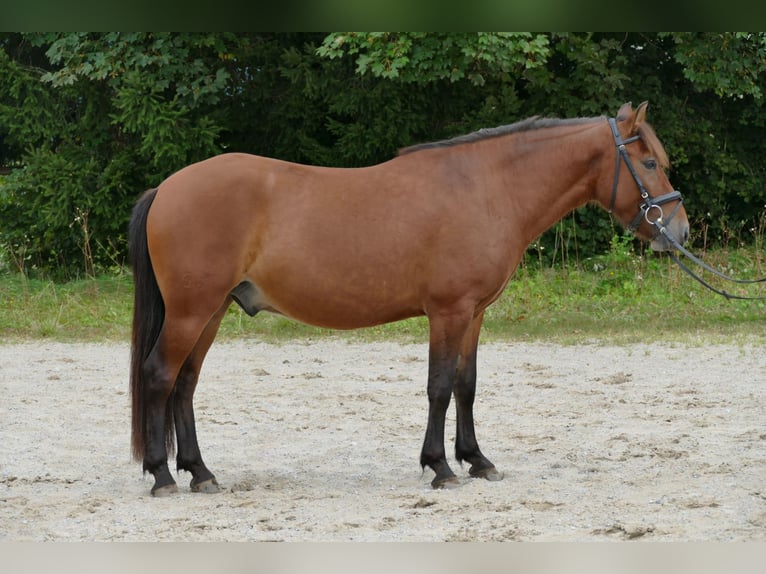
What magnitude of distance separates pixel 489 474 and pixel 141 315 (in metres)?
1.98

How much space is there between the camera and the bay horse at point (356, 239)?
14.9 feet

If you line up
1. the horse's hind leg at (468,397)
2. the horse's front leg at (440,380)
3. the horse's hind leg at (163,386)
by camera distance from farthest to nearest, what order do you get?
the horse's hind leg at (468,397) → the horse's front leg at (440,380) → the horse's hind leg at (163,386)

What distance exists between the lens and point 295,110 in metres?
13.4

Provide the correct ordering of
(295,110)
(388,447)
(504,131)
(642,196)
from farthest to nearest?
(295,110)
(388,447)
(504,131)
(642,196)

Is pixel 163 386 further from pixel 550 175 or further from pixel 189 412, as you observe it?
pixel 550 175

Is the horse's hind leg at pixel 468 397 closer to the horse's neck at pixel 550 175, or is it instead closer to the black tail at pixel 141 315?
the horse's neck at pixel 550 175

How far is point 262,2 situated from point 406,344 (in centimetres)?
838

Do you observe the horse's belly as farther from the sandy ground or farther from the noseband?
the noseband

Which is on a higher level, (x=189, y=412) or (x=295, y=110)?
(x=295, y=110)

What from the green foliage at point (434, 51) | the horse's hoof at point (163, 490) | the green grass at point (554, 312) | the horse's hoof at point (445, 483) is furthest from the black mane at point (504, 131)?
the green foliage at point (434, 51)

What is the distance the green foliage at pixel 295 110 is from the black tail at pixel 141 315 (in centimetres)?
697

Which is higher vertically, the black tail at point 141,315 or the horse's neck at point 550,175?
the horse's neck at point 550,175

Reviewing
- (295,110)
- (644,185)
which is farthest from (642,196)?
(295,110)

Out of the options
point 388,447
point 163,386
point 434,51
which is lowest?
point 388,447
